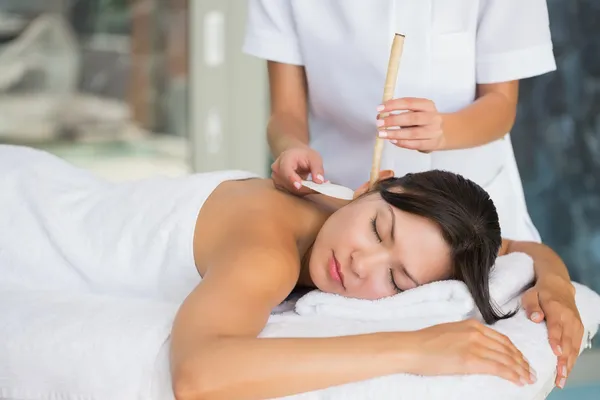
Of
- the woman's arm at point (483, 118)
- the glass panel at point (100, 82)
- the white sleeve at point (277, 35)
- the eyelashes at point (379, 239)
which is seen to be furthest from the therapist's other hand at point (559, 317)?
the glass panel at point (100, 82)

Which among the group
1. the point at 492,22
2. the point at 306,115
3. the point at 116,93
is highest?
the point at 492,22

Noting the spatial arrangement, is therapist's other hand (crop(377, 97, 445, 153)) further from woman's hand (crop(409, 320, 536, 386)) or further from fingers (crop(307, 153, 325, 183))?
woman's hand (crop(409, 320, 536, 386))

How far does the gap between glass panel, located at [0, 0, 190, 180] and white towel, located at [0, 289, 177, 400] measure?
2.56 meters

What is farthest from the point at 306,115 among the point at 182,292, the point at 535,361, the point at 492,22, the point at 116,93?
the point at 116,93

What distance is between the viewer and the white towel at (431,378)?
1.20 meters

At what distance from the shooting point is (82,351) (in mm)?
1293

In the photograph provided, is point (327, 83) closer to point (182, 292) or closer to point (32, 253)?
point (182, 292)

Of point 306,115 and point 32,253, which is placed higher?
point 306,115

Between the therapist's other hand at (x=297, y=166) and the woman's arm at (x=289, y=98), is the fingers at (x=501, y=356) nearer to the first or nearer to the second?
the therapist's other hand at (x=297, y=166)

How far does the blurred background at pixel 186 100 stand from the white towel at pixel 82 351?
8.31 ft

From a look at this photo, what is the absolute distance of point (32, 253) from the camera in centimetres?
181

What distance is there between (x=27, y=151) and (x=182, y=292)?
64 centimetres

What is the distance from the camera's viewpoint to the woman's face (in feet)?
5.07

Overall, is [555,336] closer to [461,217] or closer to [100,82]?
[461,217]
